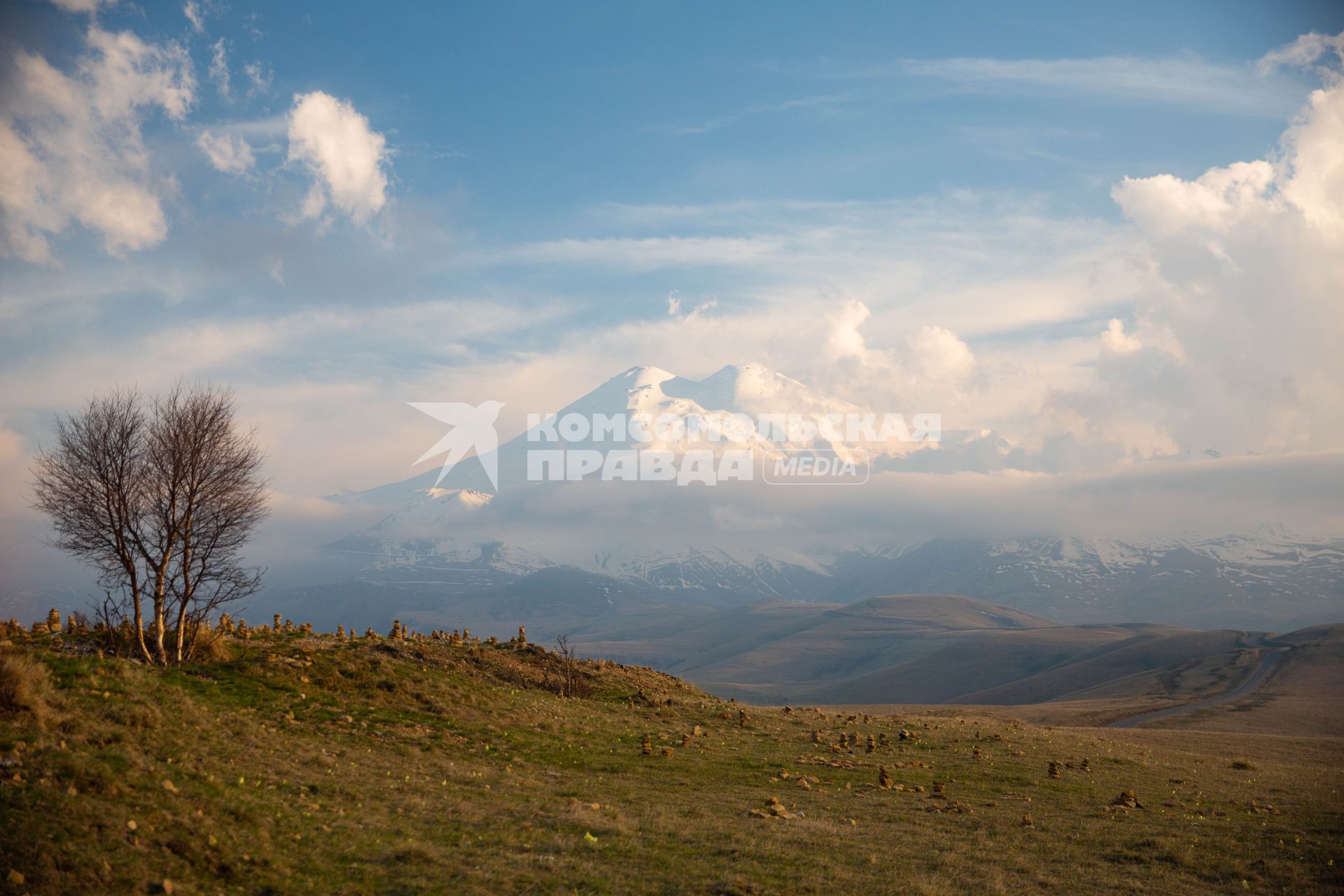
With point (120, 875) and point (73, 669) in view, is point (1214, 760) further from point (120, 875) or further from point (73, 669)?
point (73, 669)

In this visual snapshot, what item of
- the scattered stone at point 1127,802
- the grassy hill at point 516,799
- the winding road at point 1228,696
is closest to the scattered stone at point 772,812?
the grassy hill at point 516,799

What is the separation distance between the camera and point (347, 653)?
101 ft

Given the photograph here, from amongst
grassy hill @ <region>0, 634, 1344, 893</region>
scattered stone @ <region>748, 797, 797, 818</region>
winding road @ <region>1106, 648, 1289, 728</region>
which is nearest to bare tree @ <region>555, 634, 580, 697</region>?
grassy hill @ <region>0, 634, 1344, 893</region>

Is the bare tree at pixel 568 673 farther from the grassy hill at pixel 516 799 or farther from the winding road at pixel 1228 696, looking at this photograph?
the winding road at pixel 1228 696

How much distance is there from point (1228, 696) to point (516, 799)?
11463 centimetres

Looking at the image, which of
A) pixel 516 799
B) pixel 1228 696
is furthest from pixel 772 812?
pixel 1228 696

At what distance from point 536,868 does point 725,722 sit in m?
23.1

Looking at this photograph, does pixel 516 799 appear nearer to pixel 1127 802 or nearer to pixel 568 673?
pixel 1127 802

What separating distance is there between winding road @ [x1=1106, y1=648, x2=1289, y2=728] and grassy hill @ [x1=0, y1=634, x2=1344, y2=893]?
43535mm

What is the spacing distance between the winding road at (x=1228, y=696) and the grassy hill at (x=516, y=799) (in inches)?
1714

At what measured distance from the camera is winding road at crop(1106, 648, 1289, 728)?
7188 cm

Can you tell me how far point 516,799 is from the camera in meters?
19.7

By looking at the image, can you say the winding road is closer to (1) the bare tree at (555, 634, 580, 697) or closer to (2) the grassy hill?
(2) the grassy hill

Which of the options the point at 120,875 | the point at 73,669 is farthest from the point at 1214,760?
the point at 73,669
